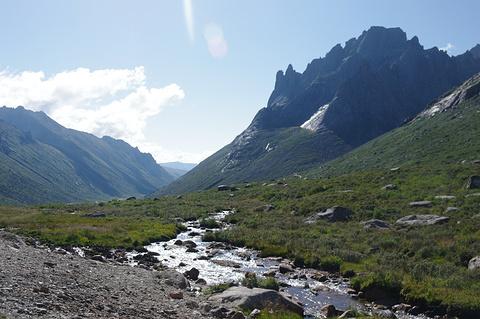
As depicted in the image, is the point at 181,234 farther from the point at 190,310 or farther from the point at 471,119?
the point at 471,119

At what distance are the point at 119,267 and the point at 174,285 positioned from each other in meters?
5.94

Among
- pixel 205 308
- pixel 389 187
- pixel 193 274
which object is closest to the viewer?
pixel 205 308

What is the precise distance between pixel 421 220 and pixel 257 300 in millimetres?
A: 27435

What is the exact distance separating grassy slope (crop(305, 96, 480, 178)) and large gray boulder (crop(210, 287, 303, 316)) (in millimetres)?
84661

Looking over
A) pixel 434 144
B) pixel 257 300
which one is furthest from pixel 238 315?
pixel 434 144

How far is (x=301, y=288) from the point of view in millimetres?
21438

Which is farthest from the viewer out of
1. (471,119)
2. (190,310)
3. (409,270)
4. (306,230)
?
(471,119)

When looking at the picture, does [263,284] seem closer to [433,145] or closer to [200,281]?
[200,281]

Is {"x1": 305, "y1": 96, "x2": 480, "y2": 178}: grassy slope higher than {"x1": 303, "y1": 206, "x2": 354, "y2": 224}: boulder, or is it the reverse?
{"x1": 305, "y1": 96, "x2": 480, "y2": 178}: grassy slope

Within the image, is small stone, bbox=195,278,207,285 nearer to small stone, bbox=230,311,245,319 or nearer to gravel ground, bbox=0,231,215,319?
gravel ground, bbox=0,231,215,319

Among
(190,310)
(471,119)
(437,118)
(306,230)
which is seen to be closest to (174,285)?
(190,310)

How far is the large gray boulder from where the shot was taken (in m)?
16.4

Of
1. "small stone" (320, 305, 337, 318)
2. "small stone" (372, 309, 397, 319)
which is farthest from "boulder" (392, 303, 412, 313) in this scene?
"small stone" (320, 305, 337, 318)

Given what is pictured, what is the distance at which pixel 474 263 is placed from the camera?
21.9 metres
